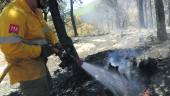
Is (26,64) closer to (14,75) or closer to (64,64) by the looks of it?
(14,75)

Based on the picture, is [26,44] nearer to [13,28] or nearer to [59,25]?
[13,28]

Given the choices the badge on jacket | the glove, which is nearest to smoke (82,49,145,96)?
the glove

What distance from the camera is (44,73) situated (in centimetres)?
568

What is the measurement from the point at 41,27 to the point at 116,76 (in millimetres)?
3438

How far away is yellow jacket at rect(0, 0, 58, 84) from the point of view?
16.8 feet

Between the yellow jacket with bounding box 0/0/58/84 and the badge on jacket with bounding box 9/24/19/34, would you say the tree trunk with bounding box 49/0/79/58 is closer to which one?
the yellow jacket with bounding box 0/0/58/84

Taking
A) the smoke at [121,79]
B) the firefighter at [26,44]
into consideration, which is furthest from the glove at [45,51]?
the smoke at [121,79]

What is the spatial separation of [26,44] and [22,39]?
0.10 m

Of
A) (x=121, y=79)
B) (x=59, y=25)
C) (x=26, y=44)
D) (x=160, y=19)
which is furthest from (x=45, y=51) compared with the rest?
(x=160, y=19)

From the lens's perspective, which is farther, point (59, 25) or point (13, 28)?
point (59, 25)

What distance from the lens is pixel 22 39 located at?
5223 mm

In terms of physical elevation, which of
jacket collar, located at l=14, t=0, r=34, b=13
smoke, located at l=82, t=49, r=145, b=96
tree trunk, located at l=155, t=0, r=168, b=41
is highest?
jacket collar, located at l=14, t=0, r=34, b=13

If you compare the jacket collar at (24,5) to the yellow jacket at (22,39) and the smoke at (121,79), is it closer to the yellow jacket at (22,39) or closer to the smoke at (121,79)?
the yellow jacket at (22,39)

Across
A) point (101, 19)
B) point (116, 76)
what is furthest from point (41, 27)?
point (101, 19)
